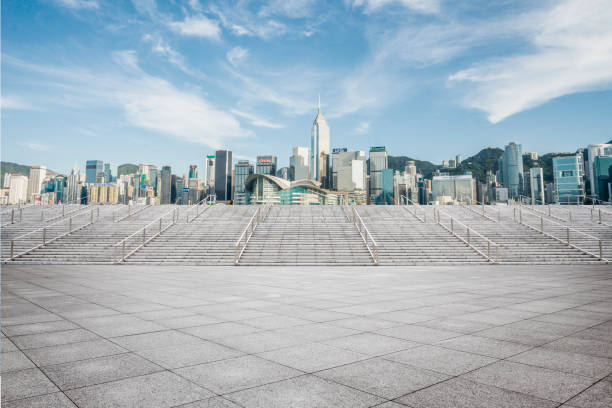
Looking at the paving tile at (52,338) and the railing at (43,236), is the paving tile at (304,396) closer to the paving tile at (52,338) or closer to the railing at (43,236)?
the paving tile at (52,338)

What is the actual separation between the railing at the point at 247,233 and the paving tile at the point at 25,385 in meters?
13.3

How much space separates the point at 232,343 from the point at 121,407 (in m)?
1.94

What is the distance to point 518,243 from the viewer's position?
19844 mm

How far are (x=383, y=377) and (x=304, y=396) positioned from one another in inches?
35.7

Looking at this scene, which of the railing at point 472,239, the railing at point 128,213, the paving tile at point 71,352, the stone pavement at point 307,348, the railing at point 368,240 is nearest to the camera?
the stone pavement at point 307,348

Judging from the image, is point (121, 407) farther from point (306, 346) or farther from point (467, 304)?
point (467, 304)

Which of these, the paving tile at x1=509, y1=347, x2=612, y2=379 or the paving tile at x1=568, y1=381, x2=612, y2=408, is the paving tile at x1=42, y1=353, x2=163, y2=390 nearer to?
the paving tile at x1=568, y1=381, x2=612, y2=408

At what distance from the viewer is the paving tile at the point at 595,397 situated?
295 cm

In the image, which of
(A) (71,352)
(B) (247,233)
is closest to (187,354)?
(A) (71,352)

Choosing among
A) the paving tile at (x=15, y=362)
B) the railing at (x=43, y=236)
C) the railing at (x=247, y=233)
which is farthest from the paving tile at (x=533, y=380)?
the railing at (x=43, y=236)

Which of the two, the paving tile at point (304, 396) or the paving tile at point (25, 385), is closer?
the paving tile at point (304, 396)

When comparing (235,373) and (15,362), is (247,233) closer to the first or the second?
A: (15,362)

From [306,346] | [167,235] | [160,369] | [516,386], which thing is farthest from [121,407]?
[167,235]

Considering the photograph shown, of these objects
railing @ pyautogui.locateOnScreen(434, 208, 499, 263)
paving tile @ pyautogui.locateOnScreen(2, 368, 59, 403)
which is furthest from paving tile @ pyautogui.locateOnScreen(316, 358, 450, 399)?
railing @ pyautogui.locateOnScreen(434, 208, 499, 263)
